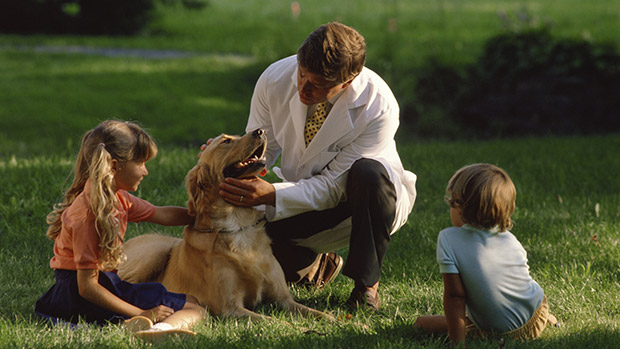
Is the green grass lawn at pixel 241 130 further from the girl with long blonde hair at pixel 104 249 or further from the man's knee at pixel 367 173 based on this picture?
the man's knee at pixel 367 173

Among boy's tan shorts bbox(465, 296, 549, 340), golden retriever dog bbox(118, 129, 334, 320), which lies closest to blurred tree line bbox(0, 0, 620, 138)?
golden retriever dog bbox(118, 129, 334, 320)

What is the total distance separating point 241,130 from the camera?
33.1 feet

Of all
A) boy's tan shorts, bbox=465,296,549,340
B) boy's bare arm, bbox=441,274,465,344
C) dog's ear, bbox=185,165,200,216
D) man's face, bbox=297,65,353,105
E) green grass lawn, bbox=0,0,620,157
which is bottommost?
green grass lawn, bbox=0,0,620,157

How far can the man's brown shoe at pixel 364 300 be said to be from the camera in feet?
12.7

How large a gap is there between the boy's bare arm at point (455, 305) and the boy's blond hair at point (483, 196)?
0.27 m

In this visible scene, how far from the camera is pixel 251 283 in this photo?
12.8 feet

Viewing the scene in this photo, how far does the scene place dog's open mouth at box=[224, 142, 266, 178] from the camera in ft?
12.4

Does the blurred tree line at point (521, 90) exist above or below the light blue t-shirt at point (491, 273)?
below

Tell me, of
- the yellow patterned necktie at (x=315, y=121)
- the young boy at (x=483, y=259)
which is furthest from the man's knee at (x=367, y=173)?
the young boy at (x=483, y=259)

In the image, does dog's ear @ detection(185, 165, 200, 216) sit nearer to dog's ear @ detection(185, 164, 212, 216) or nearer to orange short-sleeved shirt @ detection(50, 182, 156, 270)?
dog's ear @ detection(185, 164, 212, 216)

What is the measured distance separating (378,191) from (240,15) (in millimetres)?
16334

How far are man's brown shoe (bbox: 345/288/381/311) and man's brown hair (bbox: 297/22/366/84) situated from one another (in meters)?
1.14

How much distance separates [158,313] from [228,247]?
50 centimetres

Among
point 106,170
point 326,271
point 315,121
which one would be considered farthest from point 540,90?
point 106,170
